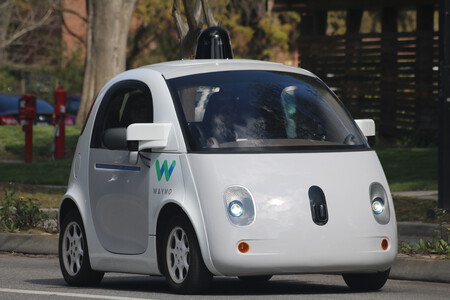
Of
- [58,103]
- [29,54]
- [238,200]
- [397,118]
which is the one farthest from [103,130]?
[29,54]

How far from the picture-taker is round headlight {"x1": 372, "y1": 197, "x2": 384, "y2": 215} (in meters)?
9.06

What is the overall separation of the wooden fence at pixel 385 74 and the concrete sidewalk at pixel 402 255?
14828mm

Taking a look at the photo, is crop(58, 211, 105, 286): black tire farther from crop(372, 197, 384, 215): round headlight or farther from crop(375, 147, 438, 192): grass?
crop(375, 147, 438, 192): grass

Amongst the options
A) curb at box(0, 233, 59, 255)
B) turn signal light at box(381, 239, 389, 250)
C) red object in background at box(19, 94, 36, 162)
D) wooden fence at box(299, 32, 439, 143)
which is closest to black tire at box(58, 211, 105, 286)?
turn signal light at box(381, 239, 389, 250)

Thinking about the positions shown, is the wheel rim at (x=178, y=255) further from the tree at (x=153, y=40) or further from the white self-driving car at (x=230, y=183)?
the tree at (x=153, y=40)

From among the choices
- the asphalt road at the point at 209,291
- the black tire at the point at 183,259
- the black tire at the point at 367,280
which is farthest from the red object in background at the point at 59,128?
the black tire at the point at 183,259

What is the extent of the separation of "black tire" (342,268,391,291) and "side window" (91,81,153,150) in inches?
74.5

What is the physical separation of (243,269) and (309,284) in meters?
1.82

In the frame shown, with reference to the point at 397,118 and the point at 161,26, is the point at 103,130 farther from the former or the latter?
the point at 161,26

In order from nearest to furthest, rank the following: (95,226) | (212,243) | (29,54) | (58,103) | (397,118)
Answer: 1. (212,243)
2. (95,226)
3. (58,103)
4. (397,118)
5. (29,54)

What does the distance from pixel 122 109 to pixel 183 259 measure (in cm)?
176

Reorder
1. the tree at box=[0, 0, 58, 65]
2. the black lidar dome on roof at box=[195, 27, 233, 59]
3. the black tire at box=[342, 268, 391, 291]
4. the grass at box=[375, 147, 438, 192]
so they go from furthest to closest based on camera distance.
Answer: the tree at box=[0, 0, 58, 65], the grass at box=[375, 147, 438, 192], the black lidar dome on roof at box=[195, 27, 233, 59], the black tire at box=[342, 268, 391, 291]

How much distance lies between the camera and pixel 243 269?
867 centimetres

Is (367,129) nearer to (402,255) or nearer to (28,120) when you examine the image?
(402,255)
